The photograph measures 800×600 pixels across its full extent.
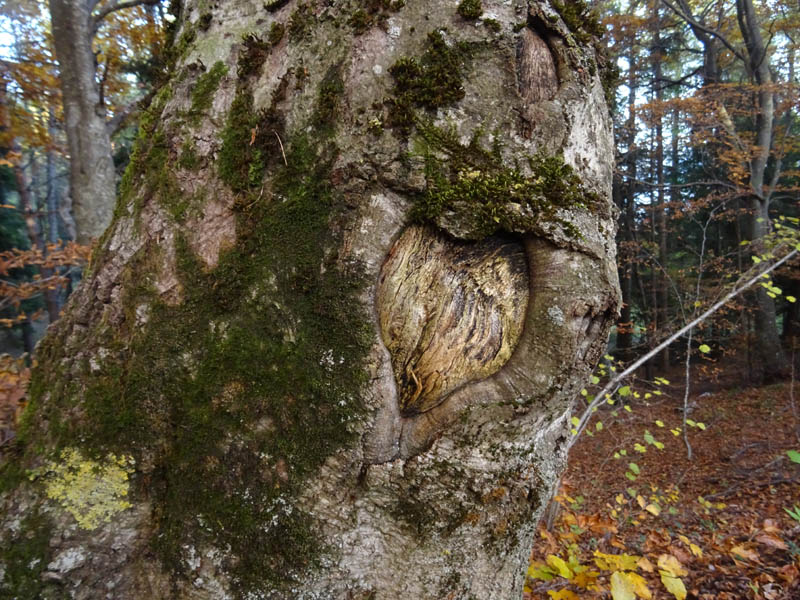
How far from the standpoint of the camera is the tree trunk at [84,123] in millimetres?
4898

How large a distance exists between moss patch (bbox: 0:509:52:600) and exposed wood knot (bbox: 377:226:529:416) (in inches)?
45.2

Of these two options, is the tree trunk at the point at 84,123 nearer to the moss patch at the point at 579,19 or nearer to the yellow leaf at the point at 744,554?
the moss patch at the point at 579,19

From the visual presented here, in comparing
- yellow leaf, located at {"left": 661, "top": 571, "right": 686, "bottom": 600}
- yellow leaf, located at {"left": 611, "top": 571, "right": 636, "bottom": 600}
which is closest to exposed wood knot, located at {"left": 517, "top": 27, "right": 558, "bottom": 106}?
yellow leaf, located at {"left": 611, "top": 571, "right": 636, "bottom": 600}

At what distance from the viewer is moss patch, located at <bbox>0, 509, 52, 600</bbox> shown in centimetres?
132

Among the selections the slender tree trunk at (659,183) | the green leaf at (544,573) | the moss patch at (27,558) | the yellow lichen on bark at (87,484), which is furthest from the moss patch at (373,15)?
the slender tree trunk at (659,183)

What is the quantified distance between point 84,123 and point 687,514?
841 centimetres

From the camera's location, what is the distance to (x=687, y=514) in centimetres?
545

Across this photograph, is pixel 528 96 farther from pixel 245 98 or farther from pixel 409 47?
pixel 245 98

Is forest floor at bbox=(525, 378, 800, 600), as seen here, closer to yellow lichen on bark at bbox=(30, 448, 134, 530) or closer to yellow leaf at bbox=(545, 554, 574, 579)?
yellow leaf at bbox=(545, 554, 574, 579)

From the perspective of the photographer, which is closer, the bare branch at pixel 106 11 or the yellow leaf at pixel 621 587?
the yellow leaf at pixel 621 587

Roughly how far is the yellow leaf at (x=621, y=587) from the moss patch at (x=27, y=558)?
2.23m

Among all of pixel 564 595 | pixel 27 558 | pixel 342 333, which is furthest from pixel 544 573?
pixel 27 558

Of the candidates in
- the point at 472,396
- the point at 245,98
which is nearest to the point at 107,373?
the point at 245,98

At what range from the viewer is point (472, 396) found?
1.41 m
